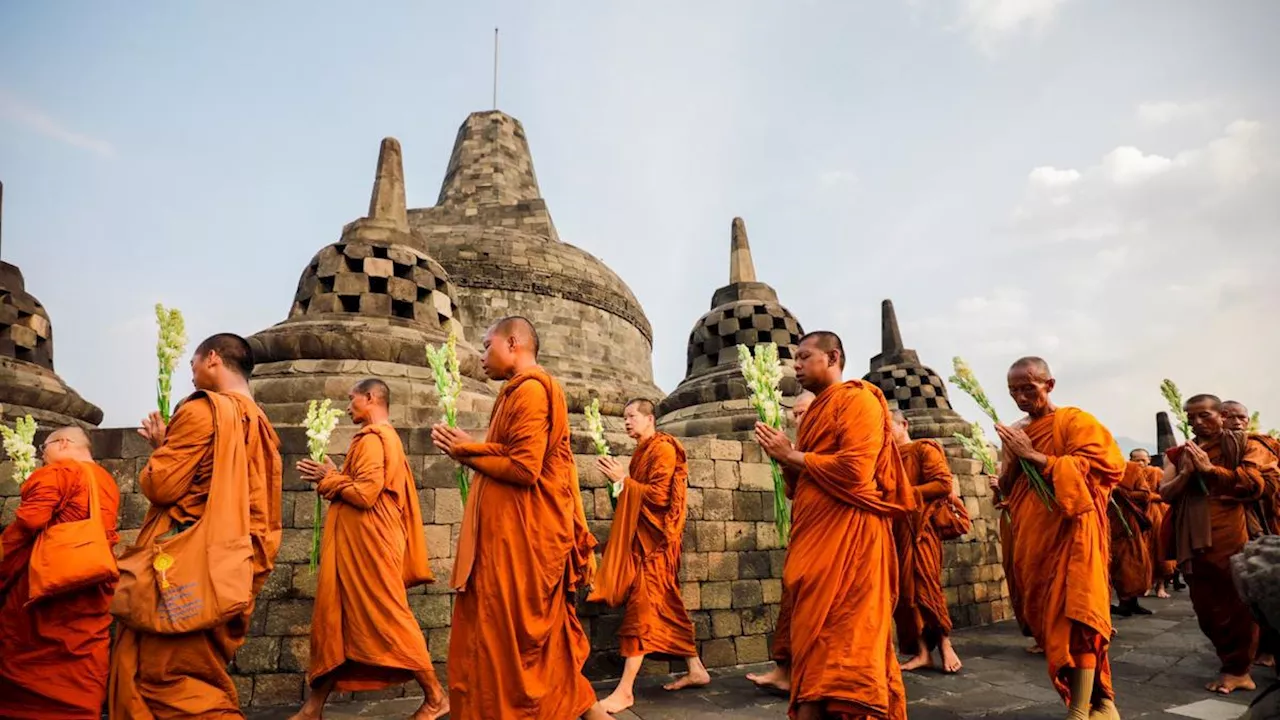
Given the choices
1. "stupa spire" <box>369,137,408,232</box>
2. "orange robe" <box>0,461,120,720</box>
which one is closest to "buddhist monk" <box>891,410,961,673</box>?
"orange robe" <box>0,461,120,720</box>

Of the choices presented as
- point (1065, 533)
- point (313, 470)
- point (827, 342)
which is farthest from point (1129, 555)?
point (313, 470)

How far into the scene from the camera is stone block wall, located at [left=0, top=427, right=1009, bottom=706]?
15.7 feet

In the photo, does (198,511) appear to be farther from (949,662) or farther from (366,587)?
(949,662)

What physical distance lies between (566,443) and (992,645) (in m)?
5.46

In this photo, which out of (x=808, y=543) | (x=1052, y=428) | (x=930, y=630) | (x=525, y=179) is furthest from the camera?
(x=525, y=179)

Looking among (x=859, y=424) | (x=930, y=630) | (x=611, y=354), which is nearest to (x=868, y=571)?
(x=859, y=424)

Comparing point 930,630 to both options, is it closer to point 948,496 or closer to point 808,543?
point 948,496

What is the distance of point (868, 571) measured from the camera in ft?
10.4

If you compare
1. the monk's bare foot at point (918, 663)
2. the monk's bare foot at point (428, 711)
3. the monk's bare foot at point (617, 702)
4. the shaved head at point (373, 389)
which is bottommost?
the monk's bare foot at point (918, 663)

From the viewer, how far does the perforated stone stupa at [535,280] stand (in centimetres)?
1465

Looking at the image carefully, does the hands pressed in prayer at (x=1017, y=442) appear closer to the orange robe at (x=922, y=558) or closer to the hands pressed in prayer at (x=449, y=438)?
the orange robe at (x=922, y=558)

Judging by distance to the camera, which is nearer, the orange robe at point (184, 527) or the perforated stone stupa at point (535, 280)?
the orange robe at point (184, 527)

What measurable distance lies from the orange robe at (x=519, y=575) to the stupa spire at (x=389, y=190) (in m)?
6.53

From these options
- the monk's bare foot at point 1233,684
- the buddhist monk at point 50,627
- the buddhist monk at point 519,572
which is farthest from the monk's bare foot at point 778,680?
the buddhist monk at point 50,627
